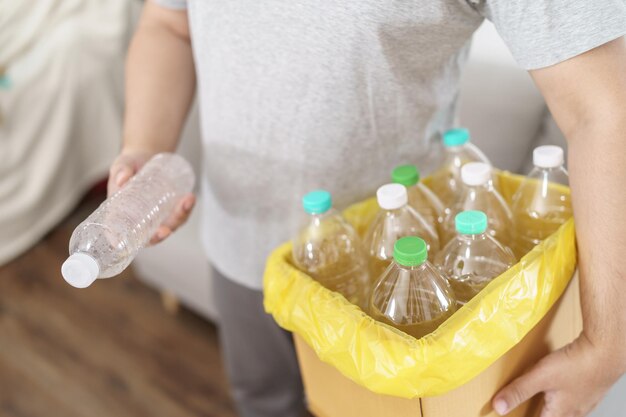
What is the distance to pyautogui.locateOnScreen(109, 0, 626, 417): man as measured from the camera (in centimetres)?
68

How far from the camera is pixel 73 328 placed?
218cm

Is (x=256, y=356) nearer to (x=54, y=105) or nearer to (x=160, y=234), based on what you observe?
(x=160, y=234)

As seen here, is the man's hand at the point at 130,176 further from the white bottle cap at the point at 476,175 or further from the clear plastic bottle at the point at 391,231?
Answer: the white bottle cap at the point at 476,175

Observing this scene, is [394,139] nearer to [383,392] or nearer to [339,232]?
[339,232]

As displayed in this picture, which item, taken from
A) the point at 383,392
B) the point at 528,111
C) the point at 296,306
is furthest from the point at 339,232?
the point at 528,111

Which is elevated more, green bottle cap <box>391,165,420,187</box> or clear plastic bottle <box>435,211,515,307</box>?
green bottle cap <box>391,165,420,187</box>

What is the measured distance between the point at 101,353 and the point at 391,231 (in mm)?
1538

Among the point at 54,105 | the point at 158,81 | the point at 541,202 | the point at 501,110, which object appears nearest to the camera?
the point at 541,202

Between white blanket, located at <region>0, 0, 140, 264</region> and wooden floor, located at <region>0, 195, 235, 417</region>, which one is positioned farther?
white blanket, located at <region>0, 0, 140, 264</region>

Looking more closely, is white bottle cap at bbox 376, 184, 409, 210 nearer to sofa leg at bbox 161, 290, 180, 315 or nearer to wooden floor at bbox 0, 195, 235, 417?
wooden floor at bbox 0, 195, 235, 417

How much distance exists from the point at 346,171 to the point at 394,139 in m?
0.08

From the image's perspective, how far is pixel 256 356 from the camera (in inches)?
46.9

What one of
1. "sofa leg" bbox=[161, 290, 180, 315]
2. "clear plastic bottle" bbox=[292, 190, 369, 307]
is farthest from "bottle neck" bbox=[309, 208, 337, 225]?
"sofa leg" bbox=[161, 290, 180, 315]

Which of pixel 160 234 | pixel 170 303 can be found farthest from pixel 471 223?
pixel 170 303
